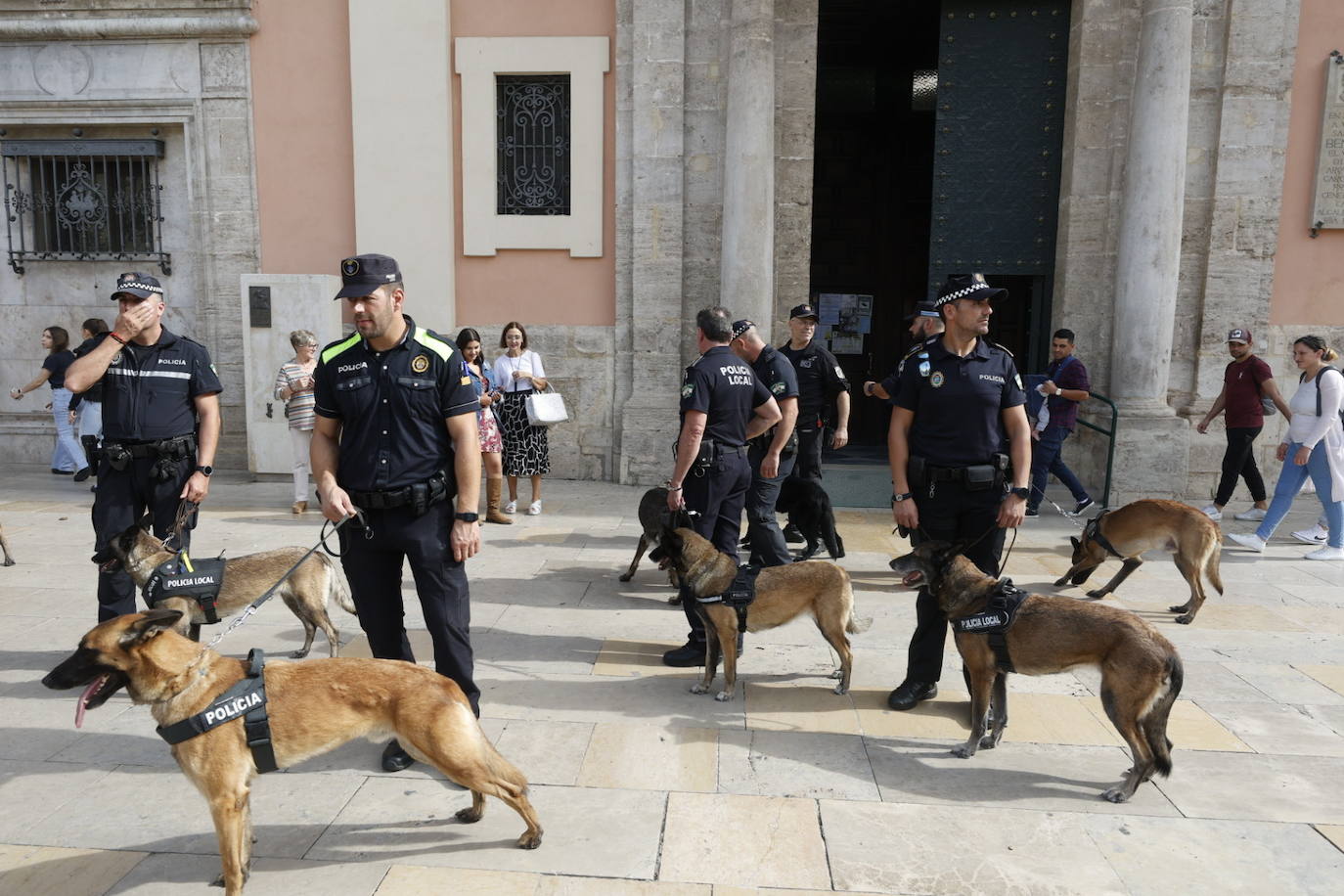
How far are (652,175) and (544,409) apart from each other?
3.23 meters

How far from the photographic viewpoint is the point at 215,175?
10.7 meters

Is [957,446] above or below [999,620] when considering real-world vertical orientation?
above

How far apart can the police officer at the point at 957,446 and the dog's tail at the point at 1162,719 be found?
1023mm

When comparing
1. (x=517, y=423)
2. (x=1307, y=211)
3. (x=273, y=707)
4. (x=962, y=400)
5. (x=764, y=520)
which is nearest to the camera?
(x=273, y=707)

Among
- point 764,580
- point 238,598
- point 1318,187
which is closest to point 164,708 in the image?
point 238,598

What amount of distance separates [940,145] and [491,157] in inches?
203

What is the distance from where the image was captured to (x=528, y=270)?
10594mm

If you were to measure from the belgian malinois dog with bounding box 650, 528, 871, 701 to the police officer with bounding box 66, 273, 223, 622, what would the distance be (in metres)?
2.50

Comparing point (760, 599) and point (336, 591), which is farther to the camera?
point (336, 591)

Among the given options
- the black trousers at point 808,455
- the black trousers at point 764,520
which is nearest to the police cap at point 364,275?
the black trousers at point 764,520

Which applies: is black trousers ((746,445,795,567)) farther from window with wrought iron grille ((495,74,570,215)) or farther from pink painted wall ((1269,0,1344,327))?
pink painted wall ((1269,0,1344,327))

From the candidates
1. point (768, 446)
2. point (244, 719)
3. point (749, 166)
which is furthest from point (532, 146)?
point (244, 719)

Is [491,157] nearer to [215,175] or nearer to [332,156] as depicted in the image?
[332,156]

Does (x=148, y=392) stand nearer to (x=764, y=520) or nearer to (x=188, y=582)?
(x=188, y=582)
